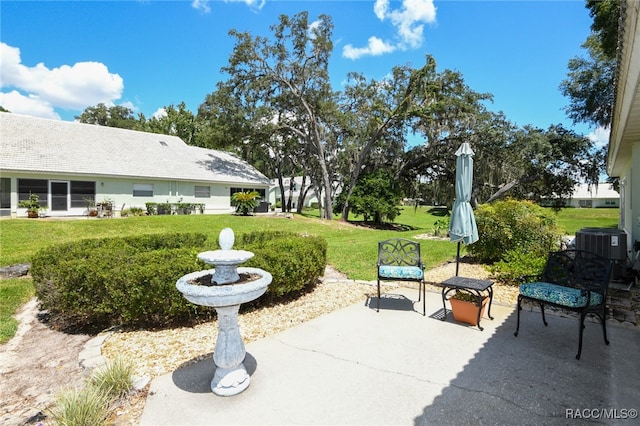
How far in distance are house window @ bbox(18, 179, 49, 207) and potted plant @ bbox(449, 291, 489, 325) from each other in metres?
20.8

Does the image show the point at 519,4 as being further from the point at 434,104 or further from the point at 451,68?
the point at 451,68

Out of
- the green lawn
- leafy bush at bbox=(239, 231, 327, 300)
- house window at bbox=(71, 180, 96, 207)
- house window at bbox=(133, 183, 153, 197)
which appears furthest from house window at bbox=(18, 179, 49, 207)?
leafy bush at bbox=(239, 231, 327, 300)

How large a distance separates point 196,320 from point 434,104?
19.2 metres

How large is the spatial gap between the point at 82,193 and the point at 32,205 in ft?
8.41

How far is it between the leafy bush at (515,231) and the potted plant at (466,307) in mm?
4159

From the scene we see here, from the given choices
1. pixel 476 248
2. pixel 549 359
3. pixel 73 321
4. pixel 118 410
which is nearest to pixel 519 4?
pixel 476 248

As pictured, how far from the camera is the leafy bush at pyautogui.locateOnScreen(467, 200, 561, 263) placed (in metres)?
8.06

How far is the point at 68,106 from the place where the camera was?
41500 millimetres

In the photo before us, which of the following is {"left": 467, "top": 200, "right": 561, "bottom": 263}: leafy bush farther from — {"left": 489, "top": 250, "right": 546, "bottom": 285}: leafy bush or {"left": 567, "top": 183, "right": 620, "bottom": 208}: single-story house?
{"left": 567, "top": 183, "right": 620, "bottom": 208}: single-story house

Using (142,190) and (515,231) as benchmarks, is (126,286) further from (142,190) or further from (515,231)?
(142,190)

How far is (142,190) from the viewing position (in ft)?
66.3

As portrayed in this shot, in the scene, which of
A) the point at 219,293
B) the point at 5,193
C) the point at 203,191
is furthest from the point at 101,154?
the point at 219,293

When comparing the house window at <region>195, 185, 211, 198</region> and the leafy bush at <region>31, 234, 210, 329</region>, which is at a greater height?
the house window at <region>195, 185, 211, 198</region>

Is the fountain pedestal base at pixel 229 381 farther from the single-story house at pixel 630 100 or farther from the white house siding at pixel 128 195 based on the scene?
the white house siding at pixel 128 195
